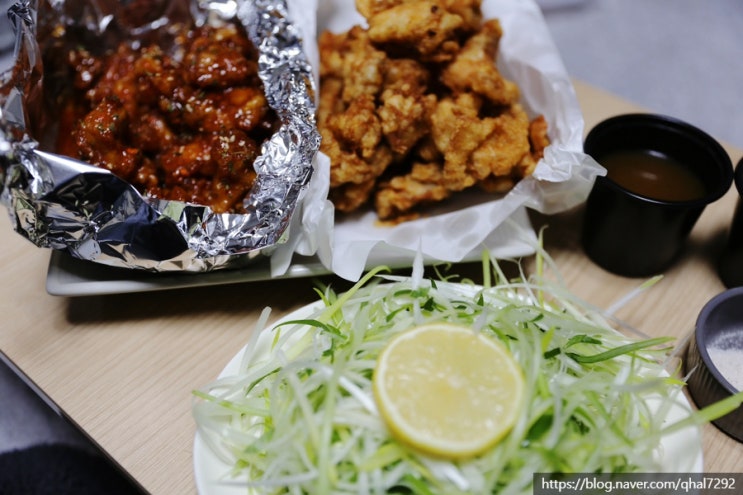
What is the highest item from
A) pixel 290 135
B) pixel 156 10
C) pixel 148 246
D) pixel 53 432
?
pixel 156 10

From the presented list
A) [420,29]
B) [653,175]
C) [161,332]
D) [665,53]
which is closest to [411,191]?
[420,29]

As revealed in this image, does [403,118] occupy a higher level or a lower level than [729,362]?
higher

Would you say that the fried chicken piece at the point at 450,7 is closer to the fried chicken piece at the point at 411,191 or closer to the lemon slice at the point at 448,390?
the fried chicken piece at the point at 411,191

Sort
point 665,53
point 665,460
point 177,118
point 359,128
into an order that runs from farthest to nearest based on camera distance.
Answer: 1. point 665,53
2. point 177,118
3. point 359,128
4. point 665,460

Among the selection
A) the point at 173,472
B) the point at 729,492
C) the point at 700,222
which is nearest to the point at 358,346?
the point at 173,472

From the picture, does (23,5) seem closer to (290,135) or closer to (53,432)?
(290,135)

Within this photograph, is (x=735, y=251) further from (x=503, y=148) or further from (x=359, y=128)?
(x=359, y=128)

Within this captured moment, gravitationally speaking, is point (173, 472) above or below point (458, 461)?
below

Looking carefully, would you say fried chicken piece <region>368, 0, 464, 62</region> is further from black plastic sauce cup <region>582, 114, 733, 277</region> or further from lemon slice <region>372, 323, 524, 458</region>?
lemon slice <region>372, 323, 524, 458</region>
